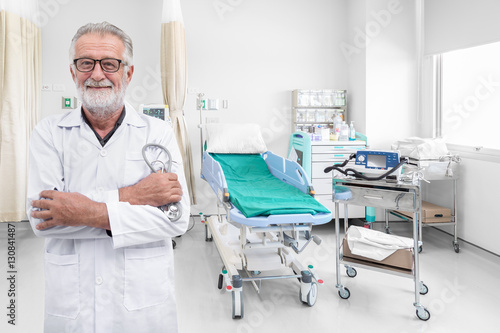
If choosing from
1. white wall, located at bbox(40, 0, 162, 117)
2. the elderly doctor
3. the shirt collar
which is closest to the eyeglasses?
the elderly doctor

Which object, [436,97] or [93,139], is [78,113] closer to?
[93,139]

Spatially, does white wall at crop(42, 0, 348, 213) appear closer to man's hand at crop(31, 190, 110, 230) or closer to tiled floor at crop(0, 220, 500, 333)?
tiled floor at crop(0, 220, 500, 333)

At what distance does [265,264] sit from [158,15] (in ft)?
12.6

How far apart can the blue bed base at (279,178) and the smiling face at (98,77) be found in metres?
1.58

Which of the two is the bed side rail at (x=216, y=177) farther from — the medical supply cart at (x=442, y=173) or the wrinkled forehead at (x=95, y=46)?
the medical supply cart at (x=442, y=173)

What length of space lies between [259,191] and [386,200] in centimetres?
105

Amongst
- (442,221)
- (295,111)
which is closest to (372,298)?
(442,221)

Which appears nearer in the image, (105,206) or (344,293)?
(105,206)

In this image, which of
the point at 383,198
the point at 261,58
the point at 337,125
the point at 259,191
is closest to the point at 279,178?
the point at 259,191

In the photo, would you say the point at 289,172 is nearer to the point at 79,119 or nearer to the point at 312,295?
the point at 312,295

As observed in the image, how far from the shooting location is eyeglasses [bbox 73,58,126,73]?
129 centimetres

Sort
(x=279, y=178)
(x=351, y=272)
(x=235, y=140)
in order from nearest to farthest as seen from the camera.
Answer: (x=351, y=272), (x=279, y=178), (x=235, y=140)

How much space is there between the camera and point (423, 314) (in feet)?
9.07

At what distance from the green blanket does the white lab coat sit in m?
1.44
